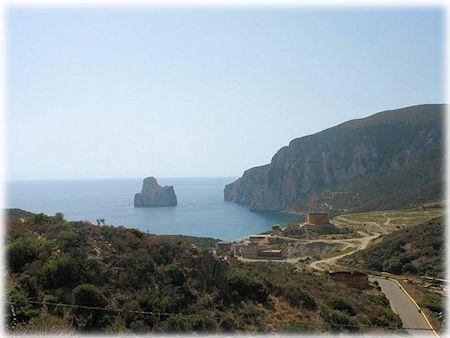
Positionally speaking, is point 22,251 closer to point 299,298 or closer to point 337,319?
point 299,298

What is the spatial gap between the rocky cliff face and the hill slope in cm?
4076

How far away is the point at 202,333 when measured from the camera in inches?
367

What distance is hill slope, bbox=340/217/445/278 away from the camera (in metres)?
29.0

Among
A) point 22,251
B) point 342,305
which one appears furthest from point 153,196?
point 22,251

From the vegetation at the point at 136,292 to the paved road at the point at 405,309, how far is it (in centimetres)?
79

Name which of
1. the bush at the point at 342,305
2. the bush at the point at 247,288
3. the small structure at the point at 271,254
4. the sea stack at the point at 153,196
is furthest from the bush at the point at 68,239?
the sea stack at the point at 153,196

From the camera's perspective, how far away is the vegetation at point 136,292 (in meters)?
9.41

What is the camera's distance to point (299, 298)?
1414cm

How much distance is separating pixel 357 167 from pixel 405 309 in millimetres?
96169

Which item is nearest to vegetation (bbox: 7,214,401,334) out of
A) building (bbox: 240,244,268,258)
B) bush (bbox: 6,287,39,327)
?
bush (bbox: 6,287,39,327)

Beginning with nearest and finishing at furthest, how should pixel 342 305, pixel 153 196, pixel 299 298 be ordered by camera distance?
1. pixel 299 298
2. pixel 342 305
3. pixel 153 196

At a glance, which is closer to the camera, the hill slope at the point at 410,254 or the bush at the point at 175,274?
the bush at the point at 175,274

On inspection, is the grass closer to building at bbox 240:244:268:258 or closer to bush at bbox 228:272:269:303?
building at bbox 240:244:268:258

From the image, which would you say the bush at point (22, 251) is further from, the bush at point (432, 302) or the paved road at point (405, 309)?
the bush at point (432, 302)
